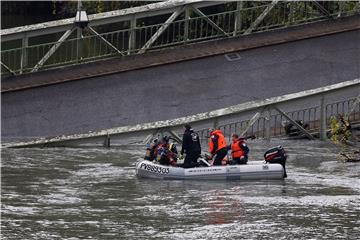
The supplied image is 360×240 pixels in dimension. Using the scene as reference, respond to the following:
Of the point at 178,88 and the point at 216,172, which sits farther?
the point at 178,88

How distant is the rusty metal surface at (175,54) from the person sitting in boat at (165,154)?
680 cm

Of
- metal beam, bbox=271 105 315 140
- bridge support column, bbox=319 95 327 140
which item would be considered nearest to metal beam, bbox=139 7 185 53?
metal beam, bbox=271 105 315 140

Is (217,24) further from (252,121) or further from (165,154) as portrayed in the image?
(165,154)

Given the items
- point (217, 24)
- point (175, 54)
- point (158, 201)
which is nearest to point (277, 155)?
point (158, 201)

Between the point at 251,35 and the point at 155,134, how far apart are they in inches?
243

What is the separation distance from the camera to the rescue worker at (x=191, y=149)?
31.1m

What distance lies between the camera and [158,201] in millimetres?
27766

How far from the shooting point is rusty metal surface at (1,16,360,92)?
37.5m

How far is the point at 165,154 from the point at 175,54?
7.88m

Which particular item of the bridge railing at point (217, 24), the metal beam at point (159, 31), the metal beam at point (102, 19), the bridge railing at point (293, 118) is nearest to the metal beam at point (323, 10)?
the bridge railing at point (217, 24)

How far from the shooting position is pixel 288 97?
119 ft

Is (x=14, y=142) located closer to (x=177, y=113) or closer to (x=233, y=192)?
(x=177, y=113)

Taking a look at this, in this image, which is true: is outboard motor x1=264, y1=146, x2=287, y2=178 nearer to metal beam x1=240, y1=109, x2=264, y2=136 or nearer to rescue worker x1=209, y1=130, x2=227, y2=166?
rescue worker x1=209, y1=130, x2=227, y2=166

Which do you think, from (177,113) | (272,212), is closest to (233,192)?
(272,212)
